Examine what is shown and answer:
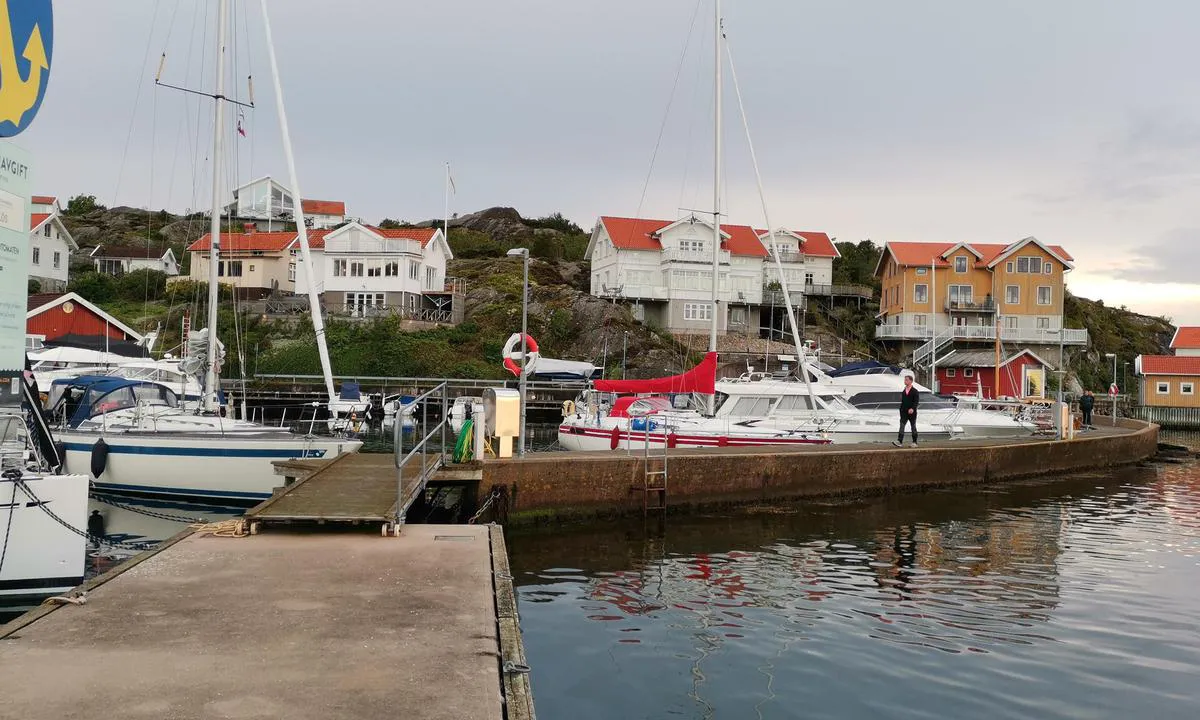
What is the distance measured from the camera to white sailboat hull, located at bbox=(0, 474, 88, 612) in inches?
452

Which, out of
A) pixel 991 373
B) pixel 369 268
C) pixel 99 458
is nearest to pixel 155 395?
Answer: pixel 99 458

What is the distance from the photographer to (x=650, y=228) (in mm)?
67500

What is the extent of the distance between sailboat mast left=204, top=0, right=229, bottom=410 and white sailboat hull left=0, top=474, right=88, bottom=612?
11.5 metres

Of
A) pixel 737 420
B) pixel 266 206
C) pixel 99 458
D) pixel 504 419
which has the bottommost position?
pixel 99 458

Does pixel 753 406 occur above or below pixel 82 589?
above

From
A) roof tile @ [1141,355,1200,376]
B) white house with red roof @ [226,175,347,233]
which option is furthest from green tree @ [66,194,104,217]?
roof tile @ [1141,355,1200,376]

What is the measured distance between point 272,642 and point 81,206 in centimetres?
11710

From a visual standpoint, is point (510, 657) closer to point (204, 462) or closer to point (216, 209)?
point (204, 462)

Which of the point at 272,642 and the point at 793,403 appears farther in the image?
the point at 793,403

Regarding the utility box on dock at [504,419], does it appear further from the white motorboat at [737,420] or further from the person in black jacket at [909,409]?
the person in black jacket at [909,409]

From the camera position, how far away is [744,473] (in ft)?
69.8

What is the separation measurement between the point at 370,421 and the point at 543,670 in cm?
3623

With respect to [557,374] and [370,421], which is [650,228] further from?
[370,421]

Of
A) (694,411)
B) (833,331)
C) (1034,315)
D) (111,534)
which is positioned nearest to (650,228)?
(833,331)
